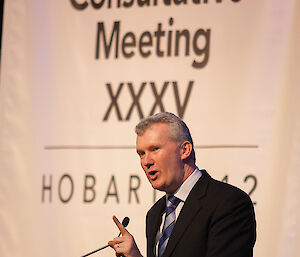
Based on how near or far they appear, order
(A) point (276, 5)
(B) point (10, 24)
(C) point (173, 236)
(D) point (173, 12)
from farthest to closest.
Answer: (B) point (10, 24), (D) point (173, 12), (A) point (276, 5), (C) point (173, 236)

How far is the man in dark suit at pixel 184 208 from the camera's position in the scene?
2434 mm

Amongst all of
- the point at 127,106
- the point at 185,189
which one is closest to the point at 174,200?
the point at 185,189

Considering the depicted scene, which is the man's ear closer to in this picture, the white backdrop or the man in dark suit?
the man in dark suit

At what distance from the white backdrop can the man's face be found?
2.80ft

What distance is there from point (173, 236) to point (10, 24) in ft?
7.23

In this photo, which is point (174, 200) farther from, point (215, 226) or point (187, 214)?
point (215, 226)

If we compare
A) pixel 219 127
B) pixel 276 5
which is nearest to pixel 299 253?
pixel 219 127

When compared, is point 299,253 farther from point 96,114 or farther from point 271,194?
point 96,114

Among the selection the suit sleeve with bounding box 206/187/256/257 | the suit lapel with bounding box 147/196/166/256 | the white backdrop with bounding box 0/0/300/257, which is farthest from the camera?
the white backdrop with bounding box 0/0/300/257

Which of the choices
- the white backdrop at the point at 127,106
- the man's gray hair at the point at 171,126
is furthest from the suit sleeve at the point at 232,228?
the white backdrop at the point at 127,106

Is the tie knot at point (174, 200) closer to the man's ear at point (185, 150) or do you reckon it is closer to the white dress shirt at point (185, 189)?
the white dress shirt at point (185, 189)

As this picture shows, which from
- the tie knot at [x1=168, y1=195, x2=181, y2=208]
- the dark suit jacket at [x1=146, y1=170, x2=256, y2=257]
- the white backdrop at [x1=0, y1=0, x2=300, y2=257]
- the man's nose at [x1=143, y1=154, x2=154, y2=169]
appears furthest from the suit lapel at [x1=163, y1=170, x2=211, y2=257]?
the white backdrop at [x1=0, y1=0, x2=300, y2=257]

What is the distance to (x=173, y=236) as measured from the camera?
8.28ft

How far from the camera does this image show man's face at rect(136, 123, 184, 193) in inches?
105
